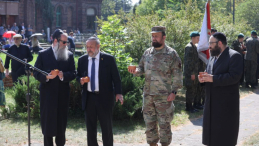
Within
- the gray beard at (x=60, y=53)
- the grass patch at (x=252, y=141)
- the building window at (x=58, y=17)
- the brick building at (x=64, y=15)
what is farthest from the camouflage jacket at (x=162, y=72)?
the building window at (x=58, y=17)

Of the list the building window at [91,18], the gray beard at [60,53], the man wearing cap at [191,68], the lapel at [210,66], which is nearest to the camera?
the lapel at [210,66]

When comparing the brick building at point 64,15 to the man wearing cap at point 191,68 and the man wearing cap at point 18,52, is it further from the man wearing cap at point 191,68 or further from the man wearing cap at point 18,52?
the man wearing cap at point 191,68

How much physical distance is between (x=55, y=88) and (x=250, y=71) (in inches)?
A: 415

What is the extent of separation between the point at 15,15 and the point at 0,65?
28453 mm

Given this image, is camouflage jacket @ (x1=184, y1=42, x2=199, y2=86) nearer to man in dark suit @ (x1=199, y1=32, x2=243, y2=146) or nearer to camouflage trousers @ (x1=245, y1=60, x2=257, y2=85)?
man in dark suit @ (x1=199, y1=32, x2=243, y2=146)

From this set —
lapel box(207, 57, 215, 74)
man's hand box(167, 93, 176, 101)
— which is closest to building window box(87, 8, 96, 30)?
man's hand box(167, 93, 176, 101)

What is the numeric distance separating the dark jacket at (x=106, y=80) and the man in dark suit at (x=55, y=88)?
27cm

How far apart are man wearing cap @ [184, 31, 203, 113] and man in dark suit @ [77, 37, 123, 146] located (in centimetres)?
323

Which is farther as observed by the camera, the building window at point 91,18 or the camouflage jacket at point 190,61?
the building window at point 91,18

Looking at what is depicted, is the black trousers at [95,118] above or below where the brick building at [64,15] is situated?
below

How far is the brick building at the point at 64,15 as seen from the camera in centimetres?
3712

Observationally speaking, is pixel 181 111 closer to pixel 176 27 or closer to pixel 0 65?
pixel 176 27

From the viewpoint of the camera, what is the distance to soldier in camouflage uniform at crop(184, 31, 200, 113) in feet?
30.2

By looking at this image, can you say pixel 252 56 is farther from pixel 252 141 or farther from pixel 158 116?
pixel 158 116
